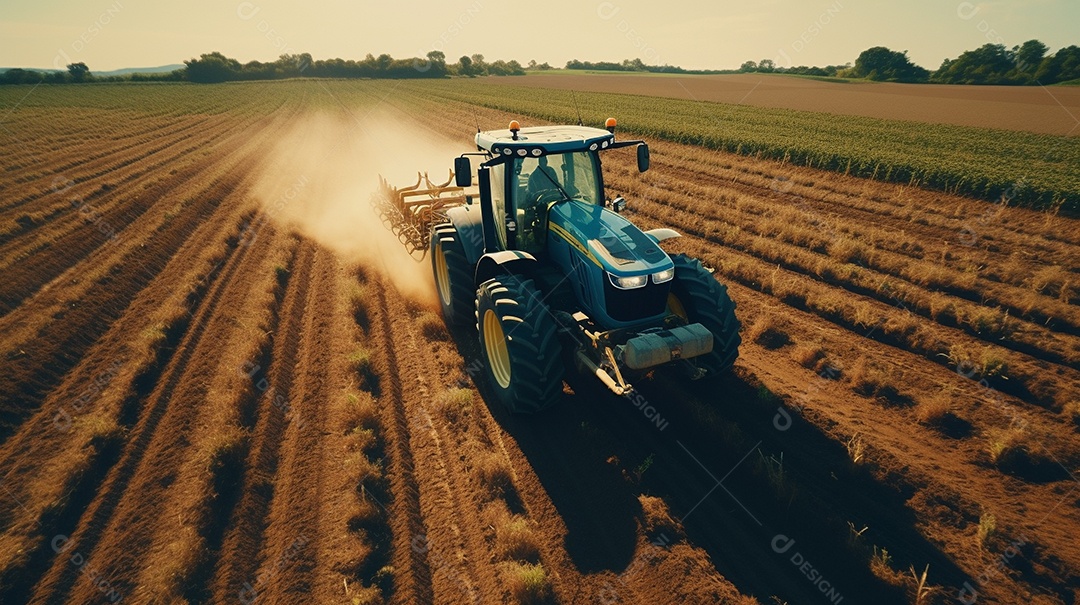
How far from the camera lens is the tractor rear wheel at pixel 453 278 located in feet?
23.0

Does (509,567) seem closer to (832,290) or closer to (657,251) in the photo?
(657,251)

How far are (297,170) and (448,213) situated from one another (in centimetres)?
1359

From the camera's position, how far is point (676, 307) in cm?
588

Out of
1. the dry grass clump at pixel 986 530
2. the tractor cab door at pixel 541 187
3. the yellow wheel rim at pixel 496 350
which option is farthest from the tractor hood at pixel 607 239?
the dry grass clump at pixel 986 530

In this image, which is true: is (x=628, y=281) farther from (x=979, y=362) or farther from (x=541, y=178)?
(x=979, y=362)

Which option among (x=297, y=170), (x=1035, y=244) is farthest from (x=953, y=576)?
(x=297, y=170)

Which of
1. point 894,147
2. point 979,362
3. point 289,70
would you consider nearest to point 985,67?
point 894,147

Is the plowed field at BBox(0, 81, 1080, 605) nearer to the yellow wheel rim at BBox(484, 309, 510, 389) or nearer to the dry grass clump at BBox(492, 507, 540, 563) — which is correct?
the dry grass clump at BBox(492, 507, 540, 563)

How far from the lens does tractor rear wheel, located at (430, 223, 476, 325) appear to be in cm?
700

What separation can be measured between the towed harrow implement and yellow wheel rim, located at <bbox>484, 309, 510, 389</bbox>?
3.44m

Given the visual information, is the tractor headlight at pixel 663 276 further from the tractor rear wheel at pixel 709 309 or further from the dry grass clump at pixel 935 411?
the dry grass clump at pixel 935 411

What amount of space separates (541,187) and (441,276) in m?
2.62

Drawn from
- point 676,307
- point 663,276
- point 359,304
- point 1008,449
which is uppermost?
point 663,276

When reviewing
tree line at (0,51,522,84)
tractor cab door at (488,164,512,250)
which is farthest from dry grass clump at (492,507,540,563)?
tree line at (0,51,522,84)
